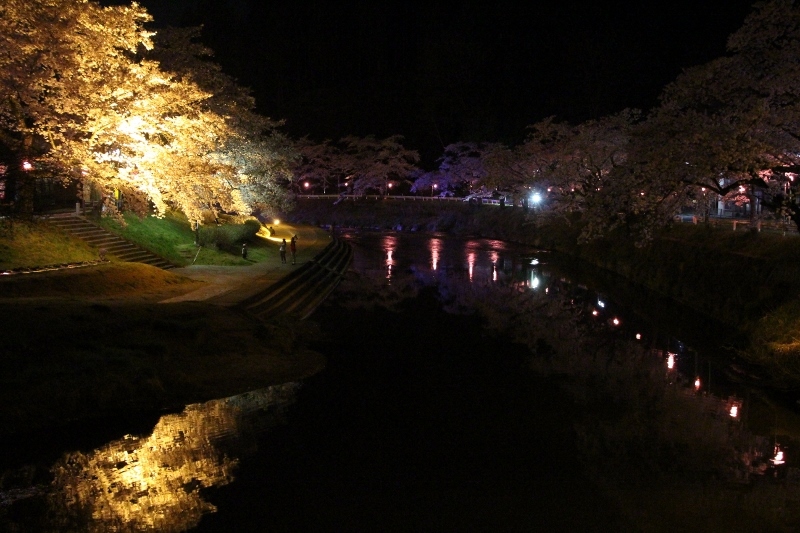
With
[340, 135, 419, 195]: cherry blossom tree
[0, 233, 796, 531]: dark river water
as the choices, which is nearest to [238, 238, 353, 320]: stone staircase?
[0, 233, 796, 531]: dark river water

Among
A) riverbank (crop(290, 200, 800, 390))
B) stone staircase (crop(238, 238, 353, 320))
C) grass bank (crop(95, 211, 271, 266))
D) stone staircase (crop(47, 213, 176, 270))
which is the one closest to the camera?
Result: riverbank (crop(290, 200, 800, 390))

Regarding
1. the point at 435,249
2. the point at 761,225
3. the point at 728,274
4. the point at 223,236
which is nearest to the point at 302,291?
the point at 223,236

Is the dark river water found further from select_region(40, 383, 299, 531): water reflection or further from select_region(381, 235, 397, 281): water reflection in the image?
select_region(381, 235, 397, 281): water reflection

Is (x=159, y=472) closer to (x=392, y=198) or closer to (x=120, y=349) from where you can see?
(x=120, y=349)

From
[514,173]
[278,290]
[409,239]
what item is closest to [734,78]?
[278,290]

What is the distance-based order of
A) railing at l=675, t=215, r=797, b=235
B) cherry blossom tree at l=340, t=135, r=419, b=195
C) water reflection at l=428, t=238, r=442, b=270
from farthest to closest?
cherry blossom tree at l=340, t=135, r=419, b=195
water reflection at l=428, t=238, r=442, b=270
railing at l=675, t=215, r=797, b=235

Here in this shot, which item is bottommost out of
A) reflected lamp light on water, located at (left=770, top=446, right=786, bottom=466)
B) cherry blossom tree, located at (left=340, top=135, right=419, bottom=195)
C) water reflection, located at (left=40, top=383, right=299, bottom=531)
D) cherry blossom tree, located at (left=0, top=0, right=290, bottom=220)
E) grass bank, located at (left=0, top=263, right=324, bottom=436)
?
reflected lamp light on water, located at (left=770, top=446, right=786, bottom=466)

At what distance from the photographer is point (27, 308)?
1401 cm

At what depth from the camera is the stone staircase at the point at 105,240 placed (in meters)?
24.6

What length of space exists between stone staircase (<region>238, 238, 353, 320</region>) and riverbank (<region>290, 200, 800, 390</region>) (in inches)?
531

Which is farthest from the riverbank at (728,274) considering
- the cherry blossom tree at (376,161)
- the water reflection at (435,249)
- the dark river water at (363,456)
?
the cherry blossom tree at (376,161)

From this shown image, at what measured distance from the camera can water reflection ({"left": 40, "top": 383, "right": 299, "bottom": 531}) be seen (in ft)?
28.3

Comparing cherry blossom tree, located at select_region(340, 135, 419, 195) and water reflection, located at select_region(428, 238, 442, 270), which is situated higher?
cherry blossom tree, located at select_region(340, 135, 419, 195)

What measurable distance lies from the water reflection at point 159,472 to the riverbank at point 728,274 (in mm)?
12169
